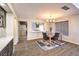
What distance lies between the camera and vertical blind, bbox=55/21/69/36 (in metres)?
7.42

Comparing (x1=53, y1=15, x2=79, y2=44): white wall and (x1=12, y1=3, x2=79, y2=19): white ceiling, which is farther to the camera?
(x1=53, y1=15, x2=79, y2=44): white wall

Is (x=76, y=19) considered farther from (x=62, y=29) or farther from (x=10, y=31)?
(x=10, y=31)

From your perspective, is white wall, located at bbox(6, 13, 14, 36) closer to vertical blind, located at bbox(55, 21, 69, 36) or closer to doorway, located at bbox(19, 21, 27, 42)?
doorway, located at bbox(19, 21, 27, 42)

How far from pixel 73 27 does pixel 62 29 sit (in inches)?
62.8

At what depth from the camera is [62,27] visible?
26.5 feet

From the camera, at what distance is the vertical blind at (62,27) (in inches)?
292

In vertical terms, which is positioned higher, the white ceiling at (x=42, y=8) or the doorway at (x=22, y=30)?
the white ceiling at (x=42, y=8)

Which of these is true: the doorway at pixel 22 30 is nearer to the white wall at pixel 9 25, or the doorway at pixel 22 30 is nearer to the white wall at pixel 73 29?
the white wall at pixel 73 29

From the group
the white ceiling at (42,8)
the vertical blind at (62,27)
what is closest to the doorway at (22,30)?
the white ceiling at (42,8)

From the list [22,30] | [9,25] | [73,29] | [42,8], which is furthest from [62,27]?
[9,25]

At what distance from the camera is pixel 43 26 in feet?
28.5

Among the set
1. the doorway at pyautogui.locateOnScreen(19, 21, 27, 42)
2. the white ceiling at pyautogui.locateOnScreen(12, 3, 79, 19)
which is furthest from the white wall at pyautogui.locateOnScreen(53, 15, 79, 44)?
the doorway at pyautogui.locateOnScreen(19, 21, 27, 42)

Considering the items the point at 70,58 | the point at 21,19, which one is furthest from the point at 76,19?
the point at 70,58

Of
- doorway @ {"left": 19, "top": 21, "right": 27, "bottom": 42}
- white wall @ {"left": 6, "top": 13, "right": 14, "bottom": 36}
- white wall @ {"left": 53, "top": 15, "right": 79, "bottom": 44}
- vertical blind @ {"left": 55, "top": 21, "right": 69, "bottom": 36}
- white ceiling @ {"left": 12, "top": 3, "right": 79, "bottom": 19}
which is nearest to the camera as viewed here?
white ceiling @ {"left": 12, "top": 3, "right": 79, "bottom": 19}
